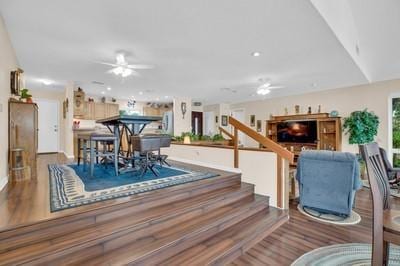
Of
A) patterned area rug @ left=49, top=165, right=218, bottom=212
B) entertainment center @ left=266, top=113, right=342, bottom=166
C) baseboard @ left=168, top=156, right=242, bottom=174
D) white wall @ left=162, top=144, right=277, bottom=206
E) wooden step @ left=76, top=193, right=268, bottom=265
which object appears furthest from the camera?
entertainment center @ left=266, top=113, right=342, bottom=166

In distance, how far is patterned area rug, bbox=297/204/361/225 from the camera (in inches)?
118

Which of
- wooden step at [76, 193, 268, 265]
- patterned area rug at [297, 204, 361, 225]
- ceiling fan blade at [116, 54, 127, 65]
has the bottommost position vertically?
patterned area rug at [297, 204, 361, 225]

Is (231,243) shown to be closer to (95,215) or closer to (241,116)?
(95,215)

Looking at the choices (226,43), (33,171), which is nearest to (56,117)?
(33,171)

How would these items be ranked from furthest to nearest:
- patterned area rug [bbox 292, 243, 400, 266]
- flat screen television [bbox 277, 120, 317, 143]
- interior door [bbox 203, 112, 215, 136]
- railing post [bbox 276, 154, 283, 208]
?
interior door [bbox 203, 112, 215, 136] → flat screen television [bbox 277, 120, 317, 143] → railing post [bbox 276, 154, 283, 208] → patterned area rug [bbox 292, 243, 400, 266]

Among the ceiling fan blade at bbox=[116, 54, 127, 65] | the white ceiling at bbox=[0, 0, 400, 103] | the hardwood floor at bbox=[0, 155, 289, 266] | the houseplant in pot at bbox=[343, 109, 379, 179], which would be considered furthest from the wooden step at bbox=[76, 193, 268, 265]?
the houseplant in pot at bbox=[343, 109, 379, 179]

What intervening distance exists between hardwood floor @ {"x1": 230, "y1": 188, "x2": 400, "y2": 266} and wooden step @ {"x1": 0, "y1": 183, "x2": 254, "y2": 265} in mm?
687

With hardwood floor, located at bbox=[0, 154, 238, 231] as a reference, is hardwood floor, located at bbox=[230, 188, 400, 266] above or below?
below

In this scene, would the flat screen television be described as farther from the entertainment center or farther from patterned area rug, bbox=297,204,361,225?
patterned area rug, bbox=297,204,361,225

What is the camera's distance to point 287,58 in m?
4.44

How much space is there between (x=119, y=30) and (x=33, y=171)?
2740 mm

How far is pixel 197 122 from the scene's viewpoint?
1131cm

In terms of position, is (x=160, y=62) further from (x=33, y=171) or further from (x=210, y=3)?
(x=33, y=171)

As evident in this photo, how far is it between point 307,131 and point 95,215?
7.21 metres
